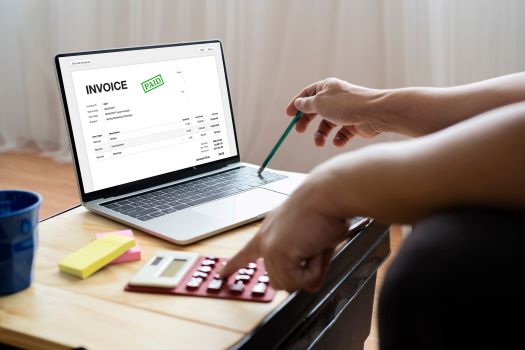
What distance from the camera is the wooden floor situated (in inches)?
96.6

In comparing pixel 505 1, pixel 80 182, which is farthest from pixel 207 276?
pixel 505 1

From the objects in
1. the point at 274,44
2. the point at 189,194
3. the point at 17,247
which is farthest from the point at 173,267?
the point at 274,44

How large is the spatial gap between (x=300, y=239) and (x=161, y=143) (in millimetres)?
559

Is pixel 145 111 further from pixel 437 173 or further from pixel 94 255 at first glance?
Result: pixel 437 173

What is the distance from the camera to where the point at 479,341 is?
38cm

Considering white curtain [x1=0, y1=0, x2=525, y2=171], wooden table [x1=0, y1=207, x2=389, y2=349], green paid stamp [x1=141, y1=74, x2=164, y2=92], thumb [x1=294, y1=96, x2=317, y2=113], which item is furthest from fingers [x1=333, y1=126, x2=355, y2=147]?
white curtain [x1=0, y1=0, x2=525, y2=171]

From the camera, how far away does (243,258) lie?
703 millimetres

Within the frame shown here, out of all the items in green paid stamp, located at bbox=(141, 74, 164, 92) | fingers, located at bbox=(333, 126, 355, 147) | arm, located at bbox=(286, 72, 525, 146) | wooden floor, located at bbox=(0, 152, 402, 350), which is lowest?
wooden floor, located at bbox=(0, 152, 402, 350)

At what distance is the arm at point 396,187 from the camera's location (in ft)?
1.51

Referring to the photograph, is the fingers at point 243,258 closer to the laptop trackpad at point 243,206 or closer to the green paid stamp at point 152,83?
the laptop trackpad at point 243,206

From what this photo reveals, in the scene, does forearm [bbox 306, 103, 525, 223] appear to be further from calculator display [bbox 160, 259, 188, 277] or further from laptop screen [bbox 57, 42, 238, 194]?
laptop screen [bbox 57, 42, 238, 194]

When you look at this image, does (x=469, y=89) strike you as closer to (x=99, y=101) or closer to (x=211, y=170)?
(x=211, y=170)

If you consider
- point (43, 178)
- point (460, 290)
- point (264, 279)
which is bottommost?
point (43, 178)

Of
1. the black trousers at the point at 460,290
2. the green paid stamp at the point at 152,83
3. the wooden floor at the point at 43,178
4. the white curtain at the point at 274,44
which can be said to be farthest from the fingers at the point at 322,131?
the wooden floor at the point at 43,178
